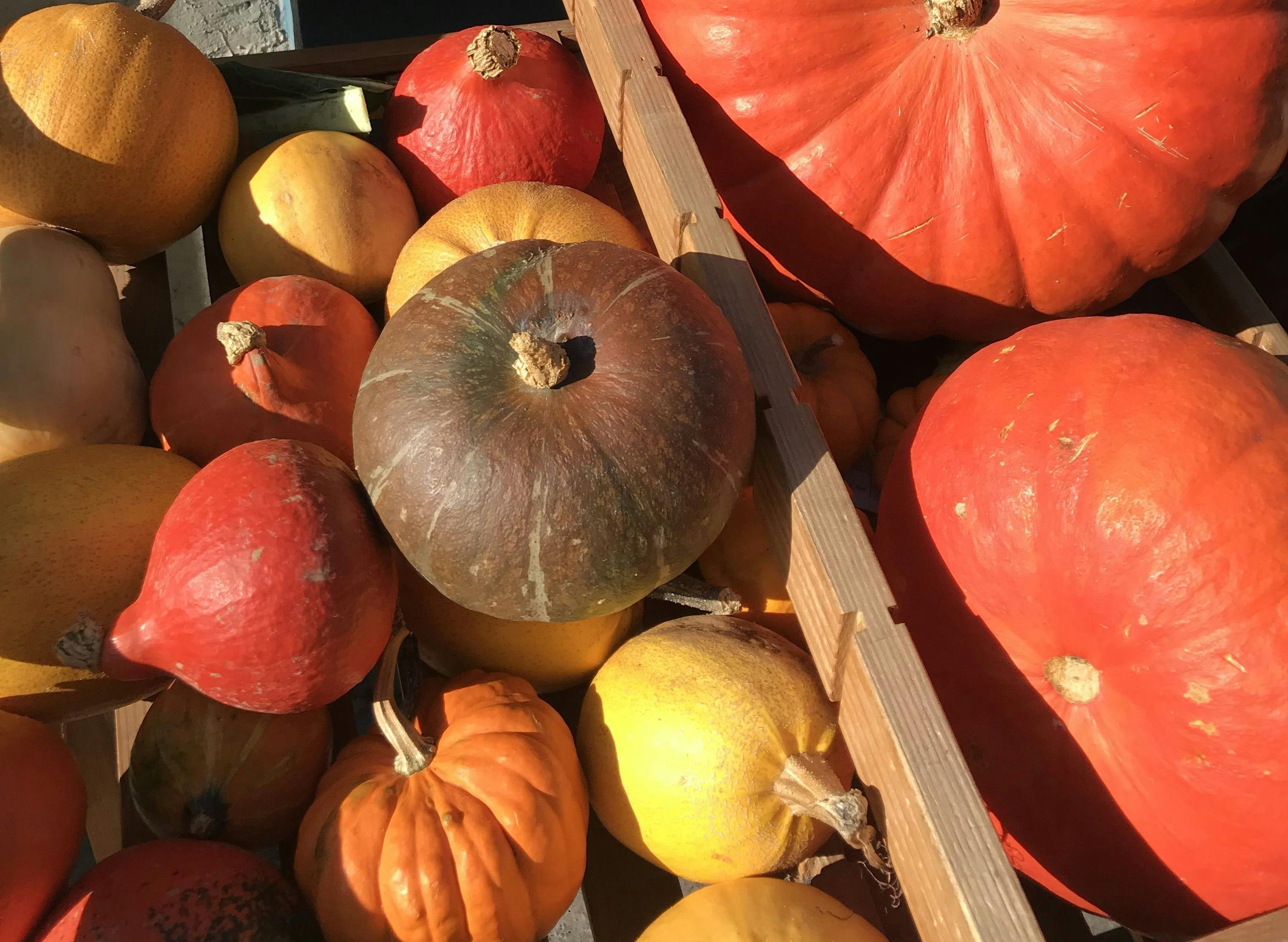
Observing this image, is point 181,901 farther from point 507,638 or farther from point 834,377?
point 834,377

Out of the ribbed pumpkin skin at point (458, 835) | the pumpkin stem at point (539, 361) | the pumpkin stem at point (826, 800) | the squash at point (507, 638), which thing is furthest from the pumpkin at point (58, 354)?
the pumpkin stem at point (826, 800)

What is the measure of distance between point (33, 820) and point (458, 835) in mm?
533

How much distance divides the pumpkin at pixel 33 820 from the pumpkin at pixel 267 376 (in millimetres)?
499

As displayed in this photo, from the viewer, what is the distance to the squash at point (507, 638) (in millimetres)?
1392

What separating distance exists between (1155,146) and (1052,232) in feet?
0.64

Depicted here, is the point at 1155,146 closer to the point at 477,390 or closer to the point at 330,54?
the point at 477,390

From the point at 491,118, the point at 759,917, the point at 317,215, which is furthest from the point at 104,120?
the point at 759,917

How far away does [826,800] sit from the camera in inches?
45.2

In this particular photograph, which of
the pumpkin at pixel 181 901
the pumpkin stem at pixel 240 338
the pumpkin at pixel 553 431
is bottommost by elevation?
the pumpkin at pixel 181 901

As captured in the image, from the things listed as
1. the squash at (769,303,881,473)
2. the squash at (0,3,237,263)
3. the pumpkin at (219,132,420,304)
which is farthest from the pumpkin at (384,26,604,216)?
the squash at (769,303,881,473)

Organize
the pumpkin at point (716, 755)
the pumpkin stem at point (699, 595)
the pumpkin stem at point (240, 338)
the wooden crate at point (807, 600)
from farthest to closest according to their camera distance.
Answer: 1. the pumpkin stem at point (699, 595)
2. the pumpkin stem at point (240, 338)
3. the pumpkin at point (716, 755)
4. the wooden crate at point (807, 600)

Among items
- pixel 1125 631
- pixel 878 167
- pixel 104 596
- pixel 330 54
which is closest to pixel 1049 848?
pixel 1125 631

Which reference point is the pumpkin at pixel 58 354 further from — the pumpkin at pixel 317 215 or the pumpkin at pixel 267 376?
the pumpkin at pixel 317 215

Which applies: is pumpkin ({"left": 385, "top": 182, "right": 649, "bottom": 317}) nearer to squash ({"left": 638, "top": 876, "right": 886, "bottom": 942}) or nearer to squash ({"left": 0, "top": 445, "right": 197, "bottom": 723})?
squash ({"left": 0, "top": 445, "right": 197, "bottom": 723})
